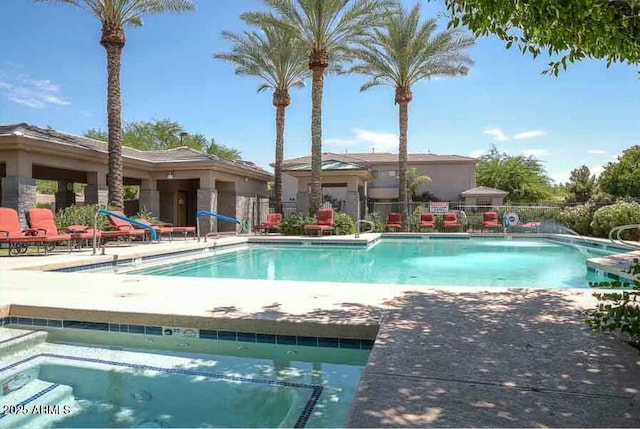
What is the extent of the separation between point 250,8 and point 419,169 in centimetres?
1919

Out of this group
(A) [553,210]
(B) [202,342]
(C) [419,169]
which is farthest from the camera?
(C) [419,169]

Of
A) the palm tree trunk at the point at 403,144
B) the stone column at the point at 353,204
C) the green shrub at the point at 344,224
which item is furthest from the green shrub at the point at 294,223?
A: the palm tree trunk at the point at 403,144

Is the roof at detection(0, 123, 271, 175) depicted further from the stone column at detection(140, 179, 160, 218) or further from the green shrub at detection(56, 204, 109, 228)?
the green shrub at detection(56, 204, 109, 228)

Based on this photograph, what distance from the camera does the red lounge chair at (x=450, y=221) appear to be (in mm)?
21812

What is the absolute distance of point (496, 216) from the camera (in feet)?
72.2

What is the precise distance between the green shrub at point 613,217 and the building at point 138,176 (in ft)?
52.8

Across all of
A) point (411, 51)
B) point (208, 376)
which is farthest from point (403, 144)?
point (208, 376)

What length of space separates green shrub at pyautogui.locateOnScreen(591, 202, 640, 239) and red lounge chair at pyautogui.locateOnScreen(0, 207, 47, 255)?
1877 centimetres

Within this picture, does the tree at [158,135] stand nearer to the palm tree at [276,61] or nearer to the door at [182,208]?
the door at [182,208]

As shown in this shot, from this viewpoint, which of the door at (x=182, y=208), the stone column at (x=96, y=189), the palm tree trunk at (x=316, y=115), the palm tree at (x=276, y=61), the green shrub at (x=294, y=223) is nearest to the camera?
the stone column at (x=96, y=189)

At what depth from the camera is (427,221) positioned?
22.2 m

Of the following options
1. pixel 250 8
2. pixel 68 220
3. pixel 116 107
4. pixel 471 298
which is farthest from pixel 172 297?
pixel 250 8

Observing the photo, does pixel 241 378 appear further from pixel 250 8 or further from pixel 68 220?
pixel 250 8

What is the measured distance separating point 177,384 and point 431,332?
226 centimetres
